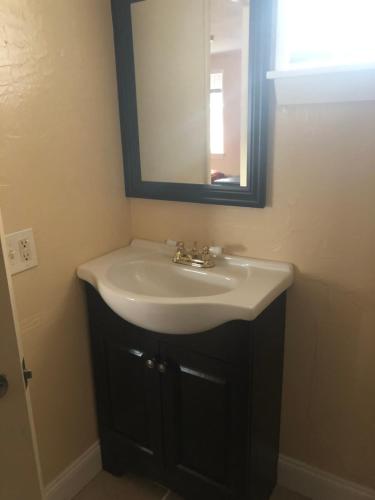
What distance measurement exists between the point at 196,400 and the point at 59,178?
0.88 m

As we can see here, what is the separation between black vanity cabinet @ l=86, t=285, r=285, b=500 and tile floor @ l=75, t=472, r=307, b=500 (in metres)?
0.10

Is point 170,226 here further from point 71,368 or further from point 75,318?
point 71,368

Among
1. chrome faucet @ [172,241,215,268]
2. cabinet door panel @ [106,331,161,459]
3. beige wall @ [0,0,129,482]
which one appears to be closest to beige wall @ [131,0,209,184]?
beige wall @ [0,0,129,482]

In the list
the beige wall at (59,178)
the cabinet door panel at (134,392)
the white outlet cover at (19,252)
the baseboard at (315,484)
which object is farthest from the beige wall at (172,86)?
the baseboard at (315,484)

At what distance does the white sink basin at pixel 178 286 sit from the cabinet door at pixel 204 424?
7.0 inches

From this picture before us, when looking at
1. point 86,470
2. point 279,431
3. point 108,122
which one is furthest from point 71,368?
point 108,122

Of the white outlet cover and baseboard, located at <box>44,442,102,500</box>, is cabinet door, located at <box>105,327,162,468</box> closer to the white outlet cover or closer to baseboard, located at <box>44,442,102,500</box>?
baseboard, located at <box>44,442,102,500</box>

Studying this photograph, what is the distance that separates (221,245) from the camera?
1.57 metres

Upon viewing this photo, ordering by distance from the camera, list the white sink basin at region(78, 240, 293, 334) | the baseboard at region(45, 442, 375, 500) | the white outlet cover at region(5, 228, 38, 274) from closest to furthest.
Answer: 1. the white sink basin at region(78, 240, 293, 334)
2. the white outlet cover at region(5, 228, 38, 274)
3. the baseboard at region(45, 442, 375, 500)

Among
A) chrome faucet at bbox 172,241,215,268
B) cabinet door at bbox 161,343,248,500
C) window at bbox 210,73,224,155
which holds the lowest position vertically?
cabinet door at bbox 161,343,248,500

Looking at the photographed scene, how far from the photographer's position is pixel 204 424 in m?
1.37

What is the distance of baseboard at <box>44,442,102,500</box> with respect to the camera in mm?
1571

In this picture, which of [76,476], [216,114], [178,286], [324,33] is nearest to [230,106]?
[216,114]

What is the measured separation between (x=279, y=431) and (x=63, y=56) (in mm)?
1570
